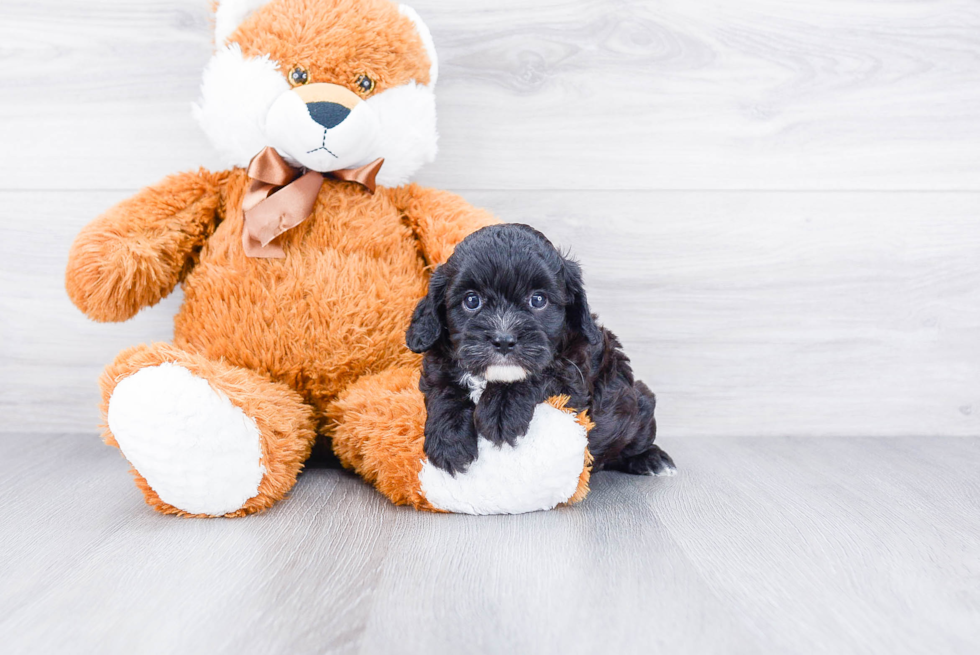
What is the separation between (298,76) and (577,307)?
63cm

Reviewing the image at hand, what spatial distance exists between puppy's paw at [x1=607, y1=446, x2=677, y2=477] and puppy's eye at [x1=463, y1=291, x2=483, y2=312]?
54cm

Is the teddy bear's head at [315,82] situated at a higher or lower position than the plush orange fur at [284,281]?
higher

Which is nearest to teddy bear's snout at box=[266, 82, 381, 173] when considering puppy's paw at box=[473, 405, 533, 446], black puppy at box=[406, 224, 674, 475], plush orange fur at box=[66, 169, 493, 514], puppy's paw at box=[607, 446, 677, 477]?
plush orange fur at box=[66, 169, 493, 514]

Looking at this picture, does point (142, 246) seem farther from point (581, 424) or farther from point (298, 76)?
point (581, 424)

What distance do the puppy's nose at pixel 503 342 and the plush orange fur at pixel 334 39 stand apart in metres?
0.57

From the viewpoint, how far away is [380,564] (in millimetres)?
931

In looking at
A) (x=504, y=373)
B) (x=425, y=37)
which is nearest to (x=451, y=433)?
(x=504, y=373)

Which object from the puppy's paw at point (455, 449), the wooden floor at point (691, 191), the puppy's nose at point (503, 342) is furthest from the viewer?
the wooden floor at point (691, 191)

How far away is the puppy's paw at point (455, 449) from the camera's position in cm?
106

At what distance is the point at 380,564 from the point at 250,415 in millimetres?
336

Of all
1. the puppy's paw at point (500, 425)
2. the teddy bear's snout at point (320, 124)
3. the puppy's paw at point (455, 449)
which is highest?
the teddy bear's snout at point (320, 124)

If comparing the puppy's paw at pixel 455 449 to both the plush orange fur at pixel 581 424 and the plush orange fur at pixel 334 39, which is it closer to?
the plush orange fur at pixel 581 424

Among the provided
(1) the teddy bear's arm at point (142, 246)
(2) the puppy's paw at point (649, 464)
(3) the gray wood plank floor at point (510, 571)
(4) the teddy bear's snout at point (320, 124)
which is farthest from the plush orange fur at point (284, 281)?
(2) the puppy's paw at point (649, 464)

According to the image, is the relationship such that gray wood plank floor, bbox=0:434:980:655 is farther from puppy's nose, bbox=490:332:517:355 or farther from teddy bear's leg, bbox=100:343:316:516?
puppy's nose, bbox=490:332:517:355
